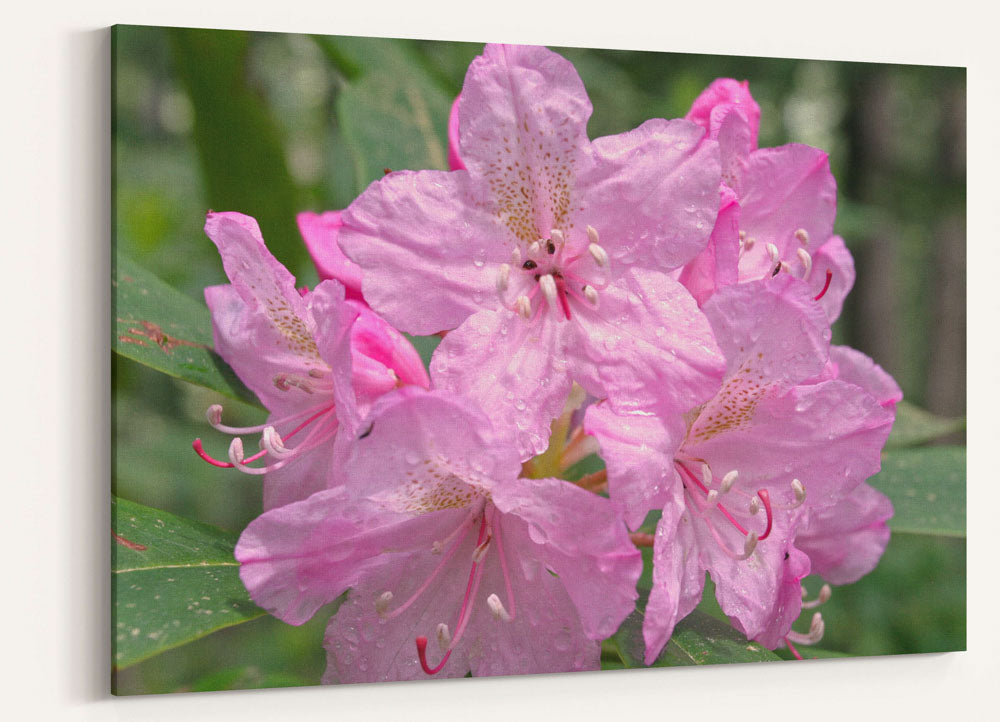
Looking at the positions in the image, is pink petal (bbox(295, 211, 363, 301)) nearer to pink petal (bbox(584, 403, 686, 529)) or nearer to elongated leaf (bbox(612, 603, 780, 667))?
pink petal (bbox(584, 403, 686, 529))

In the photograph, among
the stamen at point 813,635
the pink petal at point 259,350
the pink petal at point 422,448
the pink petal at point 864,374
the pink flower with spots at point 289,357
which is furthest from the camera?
the pink petal at point 864,374

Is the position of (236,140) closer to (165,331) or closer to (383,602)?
(165,331)

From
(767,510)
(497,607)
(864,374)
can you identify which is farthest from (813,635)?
(497,607)

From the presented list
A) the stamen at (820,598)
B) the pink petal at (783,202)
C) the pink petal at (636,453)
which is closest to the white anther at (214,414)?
the pink petal at (636,453)

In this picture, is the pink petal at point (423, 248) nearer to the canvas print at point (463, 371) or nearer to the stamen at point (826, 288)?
the canvas print at point (463, 371)

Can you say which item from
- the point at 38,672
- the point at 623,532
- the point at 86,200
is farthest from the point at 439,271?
the point at 38,672

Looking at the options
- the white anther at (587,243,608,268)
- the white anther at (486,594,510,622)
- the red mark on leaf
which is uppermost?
the white anther at (587,243,608,268)

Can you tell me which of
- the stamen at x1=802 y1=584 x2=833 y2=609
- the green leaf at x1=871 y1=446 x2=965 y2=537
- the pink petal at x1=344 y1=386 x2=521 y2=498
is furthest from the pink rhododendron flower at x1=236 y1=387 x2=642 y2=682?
the green leaf at x1=871 y1=446 x2=965 y2=537
